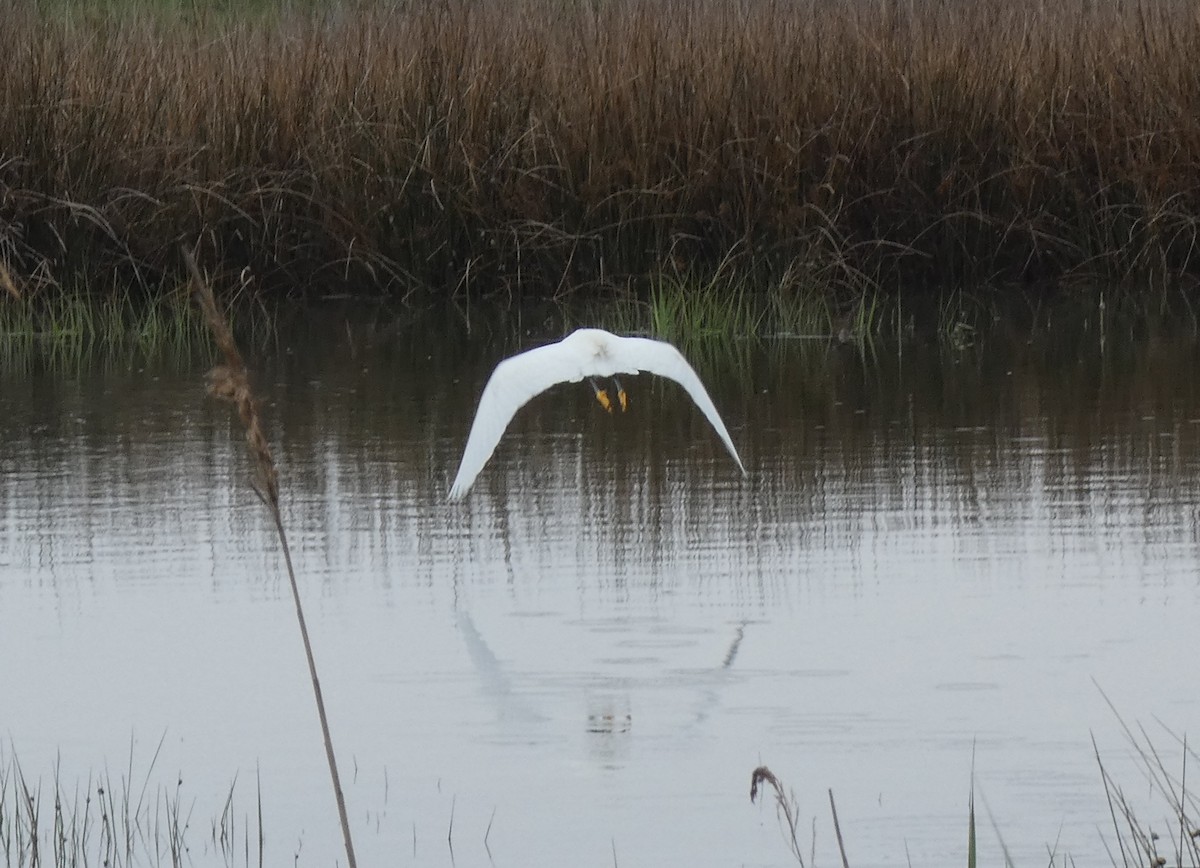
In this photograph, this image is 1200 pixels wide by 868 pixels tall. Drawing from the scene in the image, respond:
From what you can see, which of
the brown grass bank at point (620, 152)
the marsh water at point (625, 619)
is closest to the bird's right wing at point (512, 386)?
the marsh water at point (625, 619)

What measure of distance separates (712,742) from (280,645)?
3.80ft

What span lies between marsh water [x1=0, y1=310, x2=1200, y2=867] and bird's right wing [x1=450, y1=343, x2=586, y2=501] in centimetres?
27

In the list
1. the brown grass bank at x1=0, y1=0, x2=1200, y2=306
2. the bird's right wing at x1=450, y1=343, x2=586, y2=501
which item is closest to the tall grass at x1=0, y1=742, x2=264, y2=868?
the bird's right wing at x1=450, y1=343, x2=586, y2=501

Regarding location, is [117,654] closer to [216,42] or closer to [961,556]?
[961,556]

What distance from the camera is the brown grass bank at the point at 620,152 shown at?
993 cm

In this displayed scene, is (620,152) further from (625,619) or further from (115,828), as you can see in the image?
(115,828)

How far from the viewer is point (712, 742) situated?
3.84 m

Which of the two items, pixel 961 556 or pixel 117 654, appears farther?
pixel 961 556

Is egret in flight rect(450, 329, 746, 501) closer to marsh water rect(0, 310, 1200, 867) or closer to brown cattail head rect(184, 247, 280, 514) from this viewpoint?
marsh water rect(0, 310, 1200, 867)

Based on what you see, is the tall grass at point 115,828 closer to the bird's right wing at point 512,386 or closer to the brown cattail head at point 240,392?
the brown cattail head at point 240,392

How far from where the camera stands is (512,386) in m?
5.57

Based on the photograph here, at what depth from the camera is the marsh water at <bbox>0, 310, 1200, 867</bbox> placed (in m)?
3.56

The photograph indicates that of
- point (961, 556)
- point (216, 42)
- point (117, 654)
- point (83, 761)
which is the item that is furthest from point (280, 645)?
point (216, 42)

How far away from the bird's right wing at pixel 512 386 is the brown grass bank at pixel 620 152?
13.4 ft
